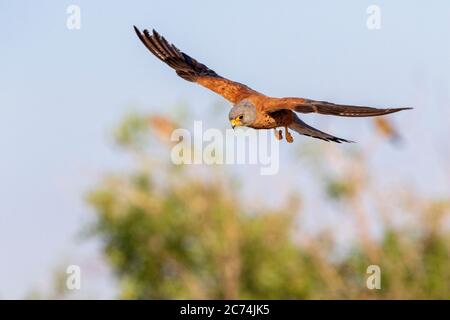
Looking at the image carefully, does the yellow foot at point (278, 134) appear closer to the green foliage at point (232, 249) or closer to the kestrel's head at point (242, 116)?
the kestrel's head at point (242, 116)

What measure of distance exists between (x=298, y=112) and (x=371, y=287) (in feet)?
81.1

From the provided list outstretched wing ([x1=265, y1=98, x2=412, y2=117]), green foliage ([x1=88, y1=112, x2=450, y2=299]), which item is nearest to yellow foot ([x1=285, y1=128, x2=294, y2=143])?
outstretched wing ([x1=265, y1=98, x2=412, y2=117])

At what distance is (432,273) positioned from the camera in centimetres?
4038

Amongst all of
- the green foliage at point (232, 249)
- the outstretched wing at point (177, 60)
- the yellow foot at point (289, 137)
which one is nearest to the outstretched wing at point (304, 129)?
the yellow foot at point (289, 137)

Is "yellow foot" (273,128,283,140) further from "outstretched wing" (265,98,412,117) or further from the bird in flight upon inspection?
"outstretched wing" (265,98,412,117)

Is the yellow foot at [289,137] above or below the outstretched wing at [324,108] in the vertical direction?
below

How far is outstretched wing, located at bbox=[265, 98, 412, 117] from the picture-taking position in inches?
547

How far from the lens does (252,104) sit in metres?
14.7

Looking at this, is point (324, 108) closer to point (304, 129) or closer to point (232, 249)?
point (304, 129)

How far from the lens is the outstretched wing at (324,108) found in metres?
13.9

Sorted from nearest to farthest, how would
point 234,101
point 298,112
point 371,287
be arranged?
point 298,112 → point 234,101 → point 371,287
